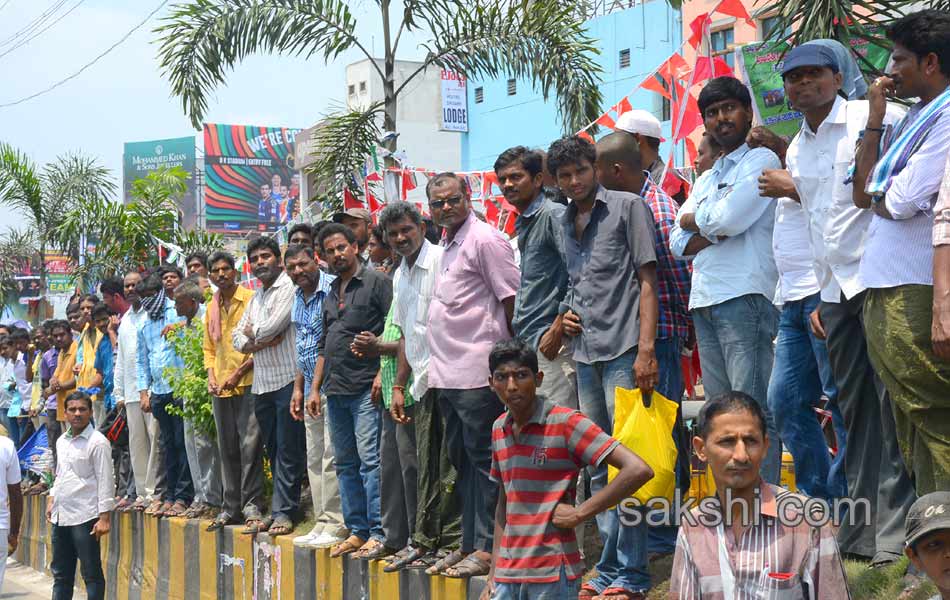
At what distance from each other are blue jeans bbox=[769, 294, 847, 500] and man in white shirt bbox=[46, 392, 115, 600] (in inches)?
273

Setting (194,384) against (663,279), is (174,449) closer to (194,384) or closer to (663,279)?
(194,384)

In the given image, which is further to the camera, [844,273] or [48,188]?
[48,188]

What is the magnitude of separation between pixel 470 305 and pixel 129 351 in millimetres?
5552

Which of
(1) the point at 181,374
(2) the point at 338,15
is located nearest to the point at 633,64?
(2) the point at 338,15

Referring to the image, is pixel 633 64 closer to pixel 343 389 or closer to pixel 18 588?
pixel 18 588

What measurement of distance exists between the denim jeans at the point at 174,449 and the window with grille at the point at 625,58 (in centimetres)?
2019

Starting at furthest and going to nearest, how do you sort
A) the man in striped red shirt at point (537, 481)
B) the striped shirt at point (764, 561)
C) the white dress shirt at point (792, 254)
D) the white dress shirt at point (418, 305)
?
the white dress shirt at point (418, 305)
the man in striped red shirt at point (537, 481)
the white dress shirt at point (792, 254)
the striped shirt at point (764, 561)

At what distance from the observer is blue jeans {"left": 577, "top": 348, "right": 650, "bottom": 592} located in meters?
5.04

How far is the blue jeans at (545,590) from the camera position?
477 centimetres

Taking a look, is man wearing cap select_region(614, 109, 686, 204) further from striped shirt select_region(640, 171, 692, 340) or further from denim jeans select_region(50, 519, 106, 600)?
denim jeans select_region(50, 519, 106, 600)

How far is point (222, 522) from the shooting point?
9234mm

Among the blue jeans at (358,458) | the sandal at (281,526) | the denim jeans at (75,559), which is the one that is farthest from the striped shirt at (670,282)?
the denim jeans at (75,559)

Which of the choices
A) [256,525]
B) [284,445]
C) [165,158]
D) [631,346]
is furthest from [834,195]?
[165,158]

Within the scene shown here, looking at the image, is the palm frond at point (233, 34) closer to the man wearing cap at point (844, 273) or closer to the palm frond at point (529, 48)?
the palm frond at point (529, 48)
